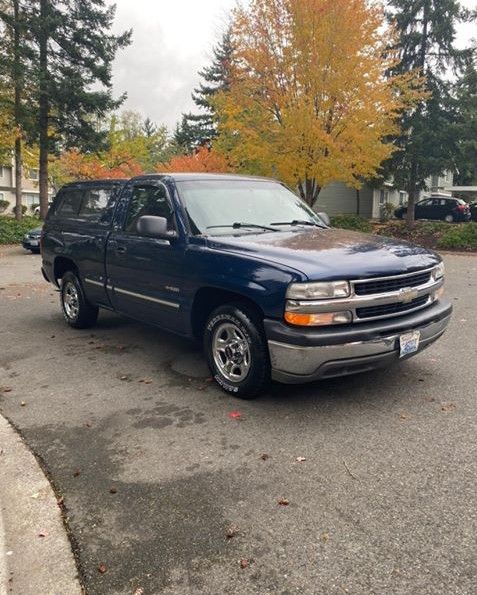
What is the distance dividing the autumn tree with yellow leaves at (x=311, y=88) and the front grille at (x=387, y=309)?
11890mm

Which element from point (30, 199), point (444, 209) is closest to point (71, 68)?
point (444, 209)

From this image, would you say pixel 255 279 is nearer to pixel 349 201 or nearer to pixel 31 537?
pixel 31 537

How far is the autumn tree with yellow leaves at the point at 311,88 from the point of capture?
599 inches

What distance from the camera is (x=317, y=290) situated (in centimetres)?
376

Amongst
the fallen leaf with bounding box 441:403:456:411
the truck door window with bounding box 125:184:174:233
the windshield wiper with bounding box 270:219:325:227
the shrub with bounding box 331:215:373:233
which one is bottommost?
the fallen leaf with bounding box 441:403:456:411

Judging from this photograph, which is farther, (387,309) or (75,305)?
(75,305)

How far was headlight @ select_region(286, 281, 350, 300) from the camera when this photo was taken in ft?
12.3

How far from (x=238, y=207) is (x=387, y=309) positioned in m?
1.86

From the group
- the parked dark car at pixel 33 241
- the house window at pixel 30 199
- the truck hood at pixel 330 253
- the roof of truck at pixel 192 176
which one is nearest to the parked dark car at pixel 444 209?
the parked dark car at pixel 33 241

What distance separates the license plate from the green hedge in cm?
2001

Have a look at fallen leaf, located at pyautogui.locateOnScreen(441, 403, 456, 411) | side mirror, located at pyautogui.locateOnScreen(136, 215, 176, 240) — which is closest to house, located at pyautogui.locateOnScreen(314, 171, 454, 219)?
side mirror, located at pyautogui.locateOnScreen(136, 215, 176, 240)

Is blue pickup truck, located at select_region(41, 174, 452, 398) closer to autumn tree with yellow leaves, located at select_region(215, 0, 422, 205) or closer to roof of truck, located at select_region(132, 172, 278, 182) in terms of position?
roof of truck, located at select_region(132, 172, 278, 182)

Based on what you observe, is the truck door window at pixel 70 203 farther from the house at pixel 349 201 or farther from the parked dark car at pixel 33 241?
the house at pixel 349 201

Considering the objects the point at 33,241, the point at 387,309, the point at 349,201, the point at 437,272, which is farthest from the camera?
the point at 349,201
